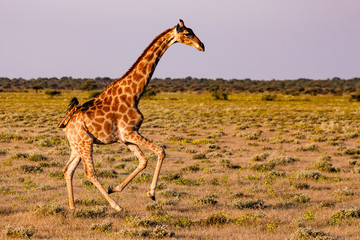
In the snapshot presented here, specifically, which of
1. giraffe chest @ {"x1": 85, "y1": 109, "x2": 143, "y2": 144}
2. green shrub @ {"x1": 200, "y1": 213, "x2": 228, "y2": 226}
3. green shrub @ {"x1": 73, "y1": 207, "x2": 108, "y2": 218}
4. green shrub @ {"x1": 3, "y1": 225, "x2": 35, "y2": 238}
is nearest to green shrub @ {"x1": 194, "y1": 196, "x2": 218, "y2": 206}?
green shrub @ {"x1": 200, "y1": 213, "x2": 228, "y2": 226}

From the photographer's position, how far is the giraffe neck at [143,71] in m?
7.87

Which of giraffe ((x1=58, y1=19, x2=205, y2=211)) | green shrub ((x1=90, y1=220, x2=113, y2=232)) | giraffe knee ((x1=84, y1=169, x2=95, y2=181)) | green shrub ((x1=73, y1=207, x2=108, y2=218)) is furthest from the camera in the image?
green shrub ((x1=73, y1=207, x2=108, y2=218))

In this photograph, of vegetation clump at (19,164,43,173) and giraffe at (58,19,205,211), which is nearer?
giraffe at (58,19,205,211)

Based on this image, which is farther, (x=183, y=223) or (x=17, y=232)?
(x=183, y=223)

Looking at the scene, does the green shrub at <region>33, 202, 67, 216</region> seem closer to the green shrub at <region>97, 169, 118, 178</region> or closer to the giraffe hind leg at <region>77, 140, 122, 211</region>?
the giraffe hind leg at <region>77, 140, 122, 211</region>

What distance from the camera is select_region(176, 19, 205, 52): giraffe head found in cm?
741

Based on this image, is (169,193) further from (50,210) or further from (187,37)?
(187,37)

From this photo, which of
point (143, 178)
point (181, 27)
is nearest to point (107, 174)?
point (143, 178)

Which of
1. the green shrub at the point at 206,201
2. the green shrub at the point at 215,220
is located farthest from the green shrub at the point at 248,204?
the green shrub at the point at 215,220

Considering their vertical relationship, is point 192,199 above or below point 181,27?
below

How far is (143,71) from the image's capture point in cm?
800

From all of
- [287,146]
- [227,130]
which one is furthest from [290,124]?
[287,146]

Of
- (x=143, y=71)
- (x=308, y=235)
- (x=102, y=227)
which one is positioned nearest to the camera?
(x=308, y=235)

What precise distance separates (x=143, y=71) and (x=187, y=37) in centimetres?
118
